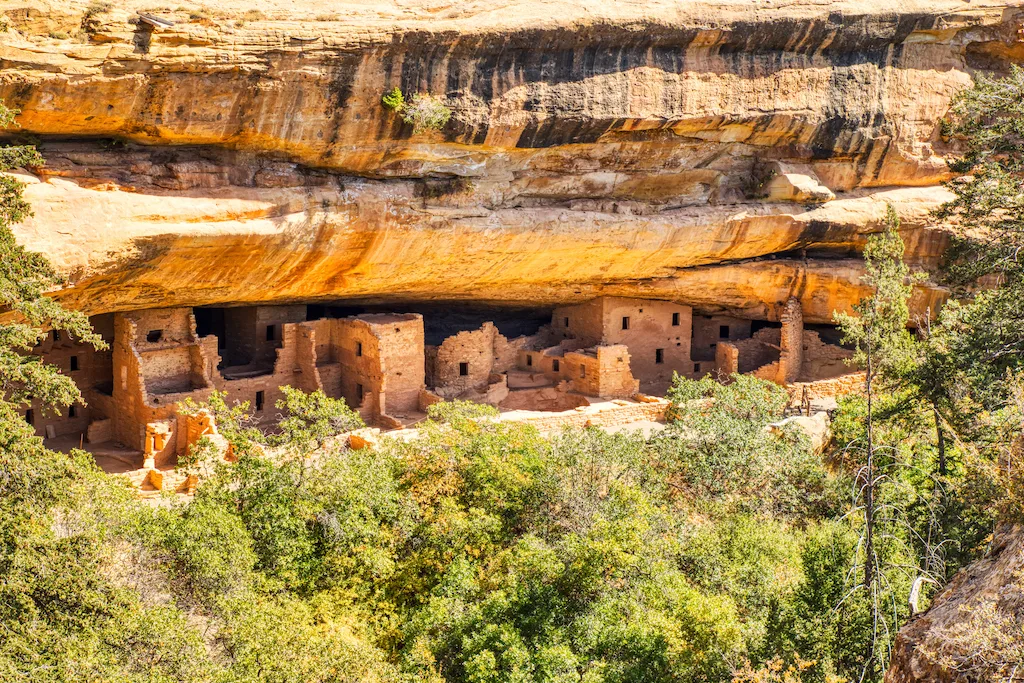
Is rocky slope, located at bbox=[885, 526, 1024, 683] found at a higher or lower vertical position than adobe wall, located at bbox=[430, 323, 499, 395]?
higher

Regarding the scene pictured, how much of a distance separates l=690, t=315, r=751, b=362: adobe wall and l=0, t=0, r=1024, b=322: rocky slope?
0.94m

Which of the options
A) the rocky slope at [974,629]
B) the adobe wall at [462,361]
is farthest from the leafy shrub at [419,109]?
the rocky slope at [974,629]

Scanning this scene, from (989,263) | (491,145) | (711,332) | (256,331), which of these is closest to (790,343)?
(711,332)

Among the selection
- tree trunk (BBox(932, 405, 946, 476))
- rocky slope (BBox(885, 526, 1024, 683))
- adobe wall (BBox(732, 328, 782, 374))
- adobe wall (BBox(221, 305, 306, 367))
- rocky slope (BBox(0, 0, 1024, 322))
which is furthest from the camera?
adobe wall (BBox(732, 328, 782, 374))

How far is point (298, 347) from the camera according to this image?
19.8 meters

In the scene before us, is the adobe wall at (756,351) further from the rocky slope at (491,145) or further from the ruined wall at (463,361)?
the ruined wall at (463,361)

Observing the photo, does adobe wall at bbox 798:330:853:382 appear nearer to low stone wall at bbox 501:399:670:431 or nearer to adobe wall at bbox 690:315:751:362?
adobe wall at bbox 690:315:751:362

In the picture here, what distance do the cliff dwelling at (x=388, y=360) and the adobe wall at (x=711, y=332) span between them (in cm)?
2

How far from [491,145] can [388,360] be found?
14.0ft

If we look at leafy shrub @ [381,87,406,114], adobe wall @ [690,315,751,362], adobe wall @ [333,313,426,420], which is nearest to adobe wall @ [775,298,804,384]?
adobe wall @ [690,315,751,362]

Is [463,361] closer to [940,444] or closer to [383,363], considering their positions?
[383,363]

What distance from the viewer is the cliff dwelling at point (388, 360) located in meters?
17.8

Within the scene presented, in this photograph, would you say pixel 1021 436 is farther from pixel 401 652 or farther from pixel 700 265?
pixel 700 265

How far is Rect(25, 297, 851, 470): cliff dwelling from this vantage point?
17.8m
